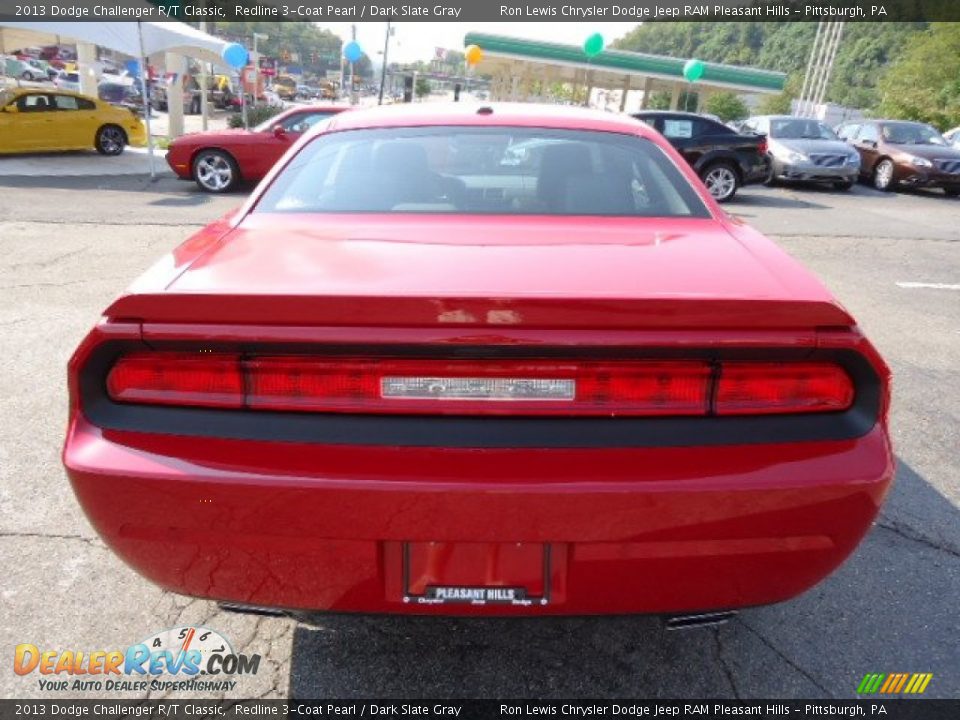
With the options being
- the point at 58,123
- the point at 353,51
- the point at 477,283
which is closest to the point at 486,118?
the point at 477,283

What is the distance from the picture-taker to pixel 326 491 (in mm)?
1542

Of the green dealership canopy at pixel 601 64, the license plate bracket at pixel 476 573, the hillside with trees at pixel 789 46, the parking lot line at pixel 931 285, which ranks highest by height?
the hillside with trees at pixel 789 46

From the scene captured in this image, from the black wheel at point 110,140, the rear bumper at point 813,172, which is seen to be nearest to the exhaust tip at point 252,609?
the rear bumper at point 813,172

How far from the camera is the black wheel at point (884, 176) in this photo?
15.8 m

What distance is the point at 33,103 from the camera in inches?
596

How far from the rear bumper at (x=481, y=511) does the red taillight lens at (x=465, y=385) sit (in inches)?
4.0

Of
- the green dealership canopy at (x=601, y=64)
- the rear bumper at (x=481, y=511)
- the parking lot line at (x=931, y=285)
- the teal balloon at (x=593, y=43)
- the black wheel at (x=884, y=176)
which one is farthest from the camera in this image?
the green dealership canopy at (x=601, y=64)

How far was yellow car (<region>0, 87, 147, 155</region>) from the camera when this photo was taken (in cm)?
1496

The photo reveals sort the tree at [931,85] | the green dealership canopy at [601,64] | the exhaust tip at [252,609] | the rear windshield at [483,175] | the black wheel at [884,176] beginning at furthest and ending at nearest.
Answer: the green dealership canopy at [601,64]
the tree at [931,85]
the black wheel at [884,176]
the rear windshield at [483,175]
the exhaust tip at [252,609]

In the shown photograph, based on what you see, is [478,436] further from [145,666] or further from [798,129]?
[798,129]

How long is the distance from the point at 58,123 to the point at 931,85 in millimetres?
45631

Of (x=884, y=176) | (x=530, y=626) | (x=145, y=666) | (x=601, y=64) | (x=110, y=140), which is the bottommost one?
(x=110, y=140)

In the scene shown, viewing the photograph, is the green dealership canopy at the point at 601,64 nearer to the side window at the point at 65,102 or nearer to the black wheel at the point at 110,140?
the black wheel at the point at 110,140

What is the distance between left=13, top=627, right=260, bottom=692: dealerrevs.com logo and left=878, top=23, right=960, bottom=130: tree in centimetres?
3811
